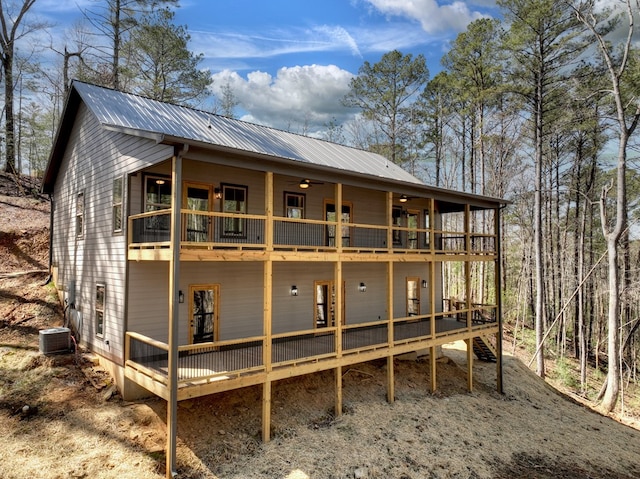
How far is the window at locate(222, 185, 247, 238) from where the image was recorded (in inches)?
440

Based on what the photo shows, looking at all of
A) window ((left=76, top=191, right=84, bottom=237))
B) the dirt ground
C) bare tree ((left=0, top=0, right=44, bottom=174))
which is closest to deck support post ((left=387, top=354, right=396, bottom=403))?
the dirt ground

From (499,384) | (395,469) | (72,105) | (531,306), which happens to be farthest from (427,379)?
(531,306)

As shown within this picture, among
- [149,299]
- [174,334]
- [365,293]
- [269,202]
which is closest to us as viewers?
[174,334]

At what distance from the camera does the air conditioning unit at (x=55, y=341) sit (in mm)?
10727

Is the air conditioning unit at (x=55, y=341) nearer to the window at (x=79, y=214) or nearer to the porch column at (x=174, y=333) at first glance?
the window at (x=79, y=214)

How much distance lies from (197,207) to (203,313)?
296 centimetres

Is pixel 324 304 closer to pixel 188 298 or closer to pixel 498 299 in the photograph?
pixel 188 298

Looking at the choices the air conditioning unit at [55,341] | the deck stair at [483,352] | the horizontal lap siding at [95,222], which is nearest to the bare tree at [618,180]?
the deck stair at [483,352]

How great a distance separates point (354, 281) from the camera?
14.5 m

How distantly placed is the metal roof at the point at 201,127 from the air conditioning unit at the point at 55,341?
6.07 metres

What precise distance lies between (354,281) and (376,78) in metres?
20.4

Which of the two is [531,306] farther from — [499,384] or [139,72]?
[139,72]

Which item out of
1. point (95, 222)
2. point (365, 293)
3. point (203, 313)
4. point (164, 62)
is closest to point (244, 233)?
point (203, 313)

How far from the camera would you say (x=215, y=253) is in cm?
836
